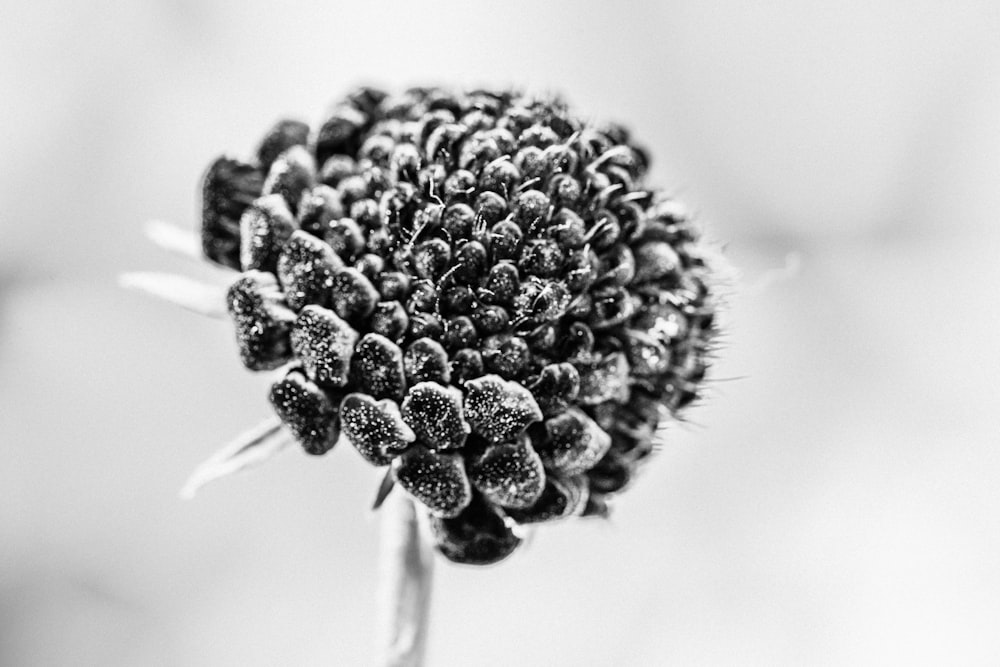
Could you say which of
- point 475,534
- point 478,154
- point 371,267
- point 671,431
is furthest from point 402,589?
point 671,431


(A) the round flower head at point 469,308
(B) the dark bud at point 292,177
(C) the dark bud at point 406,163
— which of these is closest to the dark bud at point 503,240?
(A) the round flower head at point 469,308

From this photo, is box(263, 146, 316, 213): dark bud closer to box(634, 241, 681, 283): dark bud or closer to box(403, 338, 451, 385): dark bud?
box(403, 338, 451, 385): dark bud

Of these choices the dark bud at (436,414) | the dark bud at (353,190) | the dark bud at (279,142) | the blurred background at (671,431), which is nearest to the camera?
the dark bud at (436,414)

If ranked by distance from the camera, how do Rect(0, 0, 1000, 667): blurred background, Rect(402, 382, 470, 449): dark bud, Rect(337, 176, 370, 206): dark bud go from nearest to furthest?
Rect(402, 382, 470, 449): dark bud
Rect(337, 176, 370, 206): dark bud
Rect(0, 0, 1000, 667): blurred background

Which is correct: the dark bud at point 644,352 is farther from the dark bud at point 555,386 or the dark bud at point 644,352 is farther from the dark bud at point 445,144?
the dark bud at point 445,144

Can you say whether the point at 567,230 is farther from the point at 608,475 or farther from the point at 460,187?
the point at 608,475

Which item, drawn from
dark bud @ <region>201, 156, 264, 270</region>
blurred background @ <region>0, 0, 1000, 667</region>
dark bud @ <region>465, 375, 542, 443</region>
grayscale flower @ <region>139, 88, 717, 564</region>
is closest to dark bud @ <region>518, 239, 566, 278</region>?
grayscale flower @ <region>139, 88, 717, 564</region>

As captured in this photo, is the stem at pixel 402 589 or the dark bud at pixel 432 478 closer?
the dark bud at pixel 432 478
